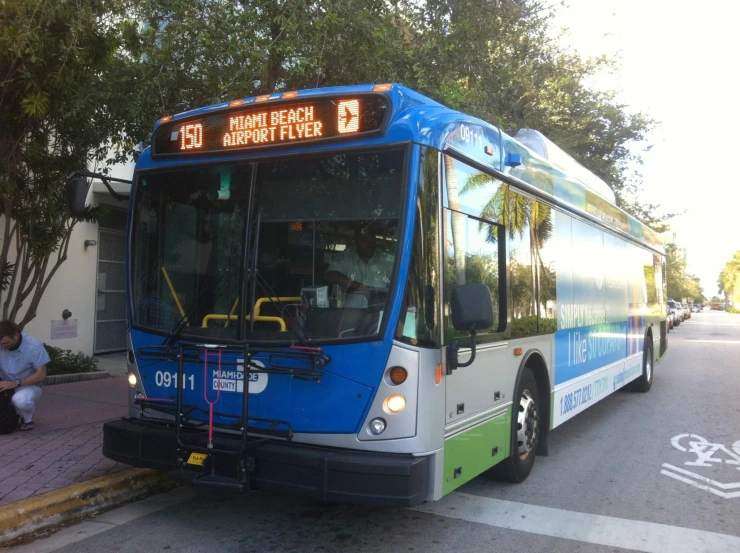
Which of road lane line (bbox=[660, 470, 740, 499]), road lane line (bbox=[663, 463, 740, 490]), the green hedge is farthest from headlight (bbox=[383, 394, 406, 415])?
the green hedge

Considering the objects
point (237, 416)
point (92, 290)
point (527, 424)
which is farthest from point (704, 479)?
point (92, 290)

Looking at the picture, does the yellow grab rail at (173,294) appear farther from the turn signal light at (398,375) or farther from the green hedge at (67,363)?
the green hedge at (67,363)

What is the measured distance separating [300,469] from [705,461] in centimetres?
511

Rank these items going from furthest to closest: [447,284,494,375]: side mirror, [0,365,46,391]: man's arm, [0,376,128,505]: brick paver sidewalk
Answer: [0,365,46,391]: man's arm → [0,376,128,505]: brick paver sidewalk → [447,284,494,375]: side mirror

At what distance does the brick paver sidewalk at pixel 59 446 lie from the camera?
5.47 m

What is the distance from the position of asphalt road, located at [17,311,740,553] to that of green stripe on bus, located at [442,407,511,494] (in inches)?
16.8

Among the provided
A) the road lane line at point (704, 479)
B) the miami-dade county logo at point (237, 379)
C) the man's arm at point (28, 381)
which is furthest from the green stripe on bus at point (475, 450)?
the man's arm at point (28, 381)

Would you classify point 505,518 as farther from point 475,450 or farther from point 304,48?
point 304,48

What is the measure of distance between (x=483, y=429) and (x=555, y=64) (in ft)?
46.3

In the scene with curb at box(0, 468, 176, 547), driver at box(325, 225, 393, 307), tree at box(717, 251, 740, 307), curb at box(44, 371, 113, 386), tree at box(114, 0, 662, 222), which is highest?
tree at box(717, 251, 740, 307)

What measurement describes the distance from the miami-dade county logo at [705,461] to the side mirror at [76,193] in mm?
5873

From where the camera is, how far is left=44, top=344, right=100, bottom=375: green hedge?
36.0 feet

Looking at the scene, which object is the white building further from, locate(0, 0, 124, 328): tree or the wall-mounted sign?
locate(0, 0, 124, 328): tree

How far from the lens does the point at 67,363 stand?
1127 cm
